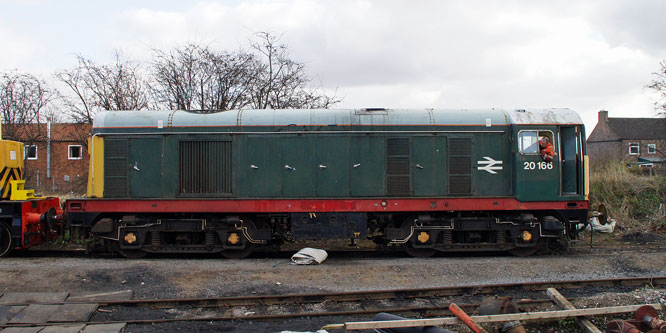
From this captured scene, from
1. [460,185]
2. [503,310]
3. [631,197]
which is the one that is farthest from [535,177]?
[631,197]

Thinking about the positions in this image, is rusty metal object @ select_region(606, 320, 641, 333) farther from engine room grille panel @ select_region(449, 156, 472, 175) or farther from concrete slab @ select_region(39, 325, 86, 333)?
concrete slab @ select_region(39, 325, 86, 333)

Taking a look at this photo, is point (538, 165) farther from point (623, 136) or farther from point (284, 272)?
point (623, 136)

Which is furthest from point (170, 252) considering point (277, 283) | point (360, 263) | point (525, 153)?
point (525, 153)

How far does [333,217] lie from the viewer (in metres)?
9.48

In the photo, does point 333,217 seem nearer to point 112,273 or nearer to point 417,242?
point 417,242

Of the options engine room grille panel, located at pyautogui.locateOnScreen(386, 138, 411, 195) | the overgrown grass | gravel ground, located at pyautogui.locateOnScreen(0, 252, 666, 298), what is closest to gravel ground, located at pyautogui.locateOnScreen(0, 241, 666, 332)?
gravel ground, located at pyautogui.locateOnScreen(0, 252, 666, 298)

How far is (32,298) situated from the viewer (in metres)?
6.73

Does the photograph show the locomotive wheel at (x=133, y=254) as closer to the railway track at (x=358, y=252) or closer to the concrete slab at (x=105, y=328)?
the railway track at (x=358, y=252)

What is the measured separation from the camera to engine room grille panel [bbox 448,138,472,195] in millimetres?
9750

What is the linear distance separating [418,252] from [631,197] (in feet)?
32.6

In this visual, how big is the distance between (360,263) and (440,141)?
124 inches

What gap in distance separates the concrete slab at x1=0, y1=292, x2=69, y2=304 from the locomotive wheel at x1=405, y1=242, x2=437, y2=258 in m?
6.46

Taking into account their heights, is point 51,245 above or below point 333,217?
below

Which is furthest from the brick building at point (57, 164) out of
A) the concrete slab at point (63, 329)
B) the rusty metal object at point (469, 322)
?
the rusty metal object at point (469, 322)
